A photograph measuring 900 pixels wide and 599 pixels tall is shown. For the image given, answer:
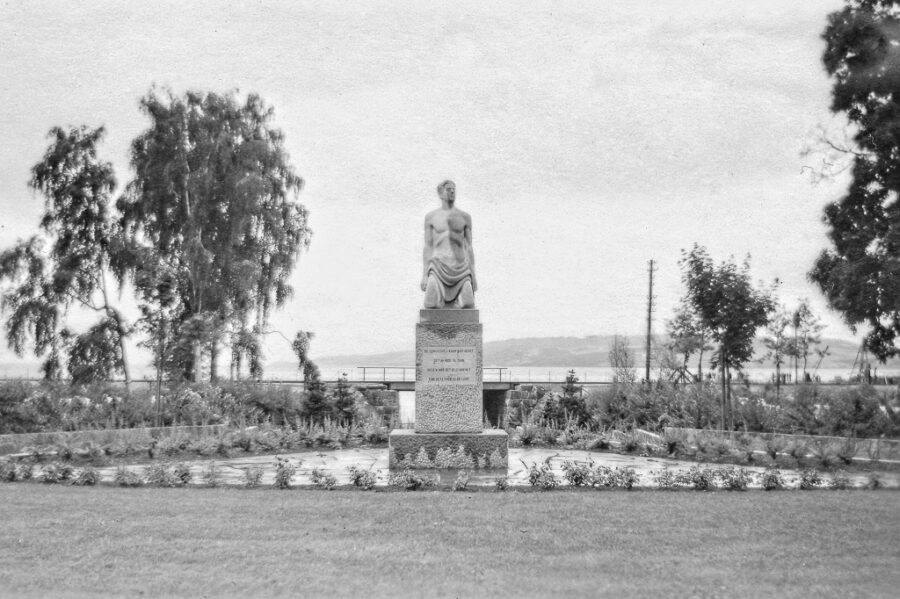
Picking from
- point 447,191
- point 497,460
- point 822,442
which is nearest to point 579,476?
point 497,460

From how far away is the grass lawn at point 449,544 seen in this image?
5.51 meters

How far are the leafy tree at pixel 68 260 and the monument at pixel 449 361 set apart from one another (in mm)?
16606

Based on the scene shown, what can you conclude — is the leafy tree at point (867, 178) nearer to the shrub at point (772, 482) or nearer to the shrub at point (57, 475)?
the shrub at point (772, 482)

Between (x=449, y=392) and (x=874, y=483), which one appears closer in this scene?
(x=874, y=483)

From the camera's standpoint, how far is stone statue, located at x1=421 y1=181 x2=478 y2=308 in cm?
1189

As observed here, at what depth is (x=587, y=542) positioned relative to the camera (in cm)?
663

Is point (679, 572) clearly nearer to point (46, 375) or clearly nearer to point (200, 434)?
point (200, 434)

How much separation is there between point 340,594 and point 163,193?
952 inches

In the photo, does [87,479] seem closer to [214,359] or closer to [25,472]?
[25,472]

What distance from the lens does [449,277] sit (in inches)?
467

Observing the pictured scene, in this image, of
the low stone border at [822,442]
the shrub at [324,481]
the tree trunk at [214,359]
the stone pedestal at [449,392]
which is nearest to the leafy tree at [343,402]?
the tree trunk at [214,359]

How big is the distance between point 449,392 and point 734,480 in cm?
397

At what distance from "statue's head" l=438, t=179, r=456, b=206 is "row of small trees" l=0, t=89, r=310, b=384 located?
13.6m

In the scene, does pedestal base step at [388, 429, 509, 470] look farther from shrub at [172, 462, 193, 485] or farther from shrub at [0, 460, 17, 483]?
shrub at [0, 460, 17, 483]
